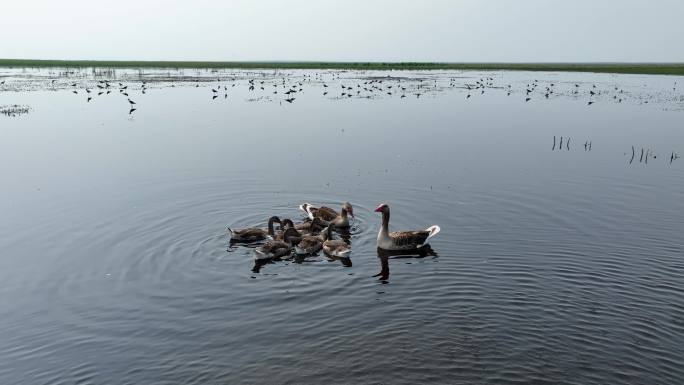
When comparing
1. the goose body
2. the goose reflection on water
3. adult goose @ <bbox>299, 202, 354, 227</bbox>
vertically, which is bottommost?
the goose reflection on water

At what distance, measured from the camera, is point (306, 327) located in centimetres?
1402

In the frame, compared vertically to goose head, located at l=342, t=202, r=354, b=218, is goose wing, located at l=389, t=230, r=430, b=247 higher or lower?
lower

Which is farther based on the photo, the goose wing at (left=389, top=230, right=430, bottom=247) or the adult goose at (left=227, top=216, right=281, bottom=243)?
the adult goose at (left=227, top=216, right=281, bottom=243)

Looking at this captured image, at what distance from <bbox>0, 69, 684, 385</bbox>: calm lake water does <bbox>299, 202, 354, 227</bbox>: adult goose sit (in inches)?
32.9

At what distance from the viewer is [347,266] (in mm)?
18562

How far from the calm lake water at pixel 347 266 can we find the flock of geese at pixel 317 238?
22.2 inches

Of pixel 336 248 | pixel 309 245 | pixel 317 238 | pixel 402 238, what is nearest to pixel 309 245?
pixel 309 245

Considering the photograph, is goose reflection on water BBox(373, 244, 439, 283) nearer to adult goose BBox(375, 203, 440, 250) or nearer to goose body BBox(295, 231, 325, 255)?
adult goose BBox(375, 203, 440, 250)

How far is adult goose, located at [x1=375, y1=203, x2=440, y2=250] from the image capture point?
19766 millimetres

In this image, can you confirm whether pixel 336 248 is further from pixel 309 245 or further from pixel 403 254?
pixel 403 254

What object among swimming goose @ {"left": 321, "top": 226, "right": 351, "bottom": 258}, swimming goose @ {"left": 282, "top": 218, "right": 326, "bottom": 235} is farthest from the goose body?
swimming goose @ {"left": 282, "top": 218, "right": 326, "bottom": 235}

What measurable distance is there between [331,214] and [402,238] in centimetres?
380

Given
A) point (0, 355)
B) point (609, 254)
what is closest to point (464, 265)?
point (609, 254)

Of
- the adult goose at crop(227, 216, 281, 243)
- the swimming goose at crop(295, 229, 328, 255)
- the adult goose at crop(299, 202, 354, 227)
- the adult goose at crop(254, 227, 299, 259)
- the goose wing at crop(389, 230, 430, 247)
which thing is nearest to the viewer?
the adult goose at crop(254, 227, 299, 259)
